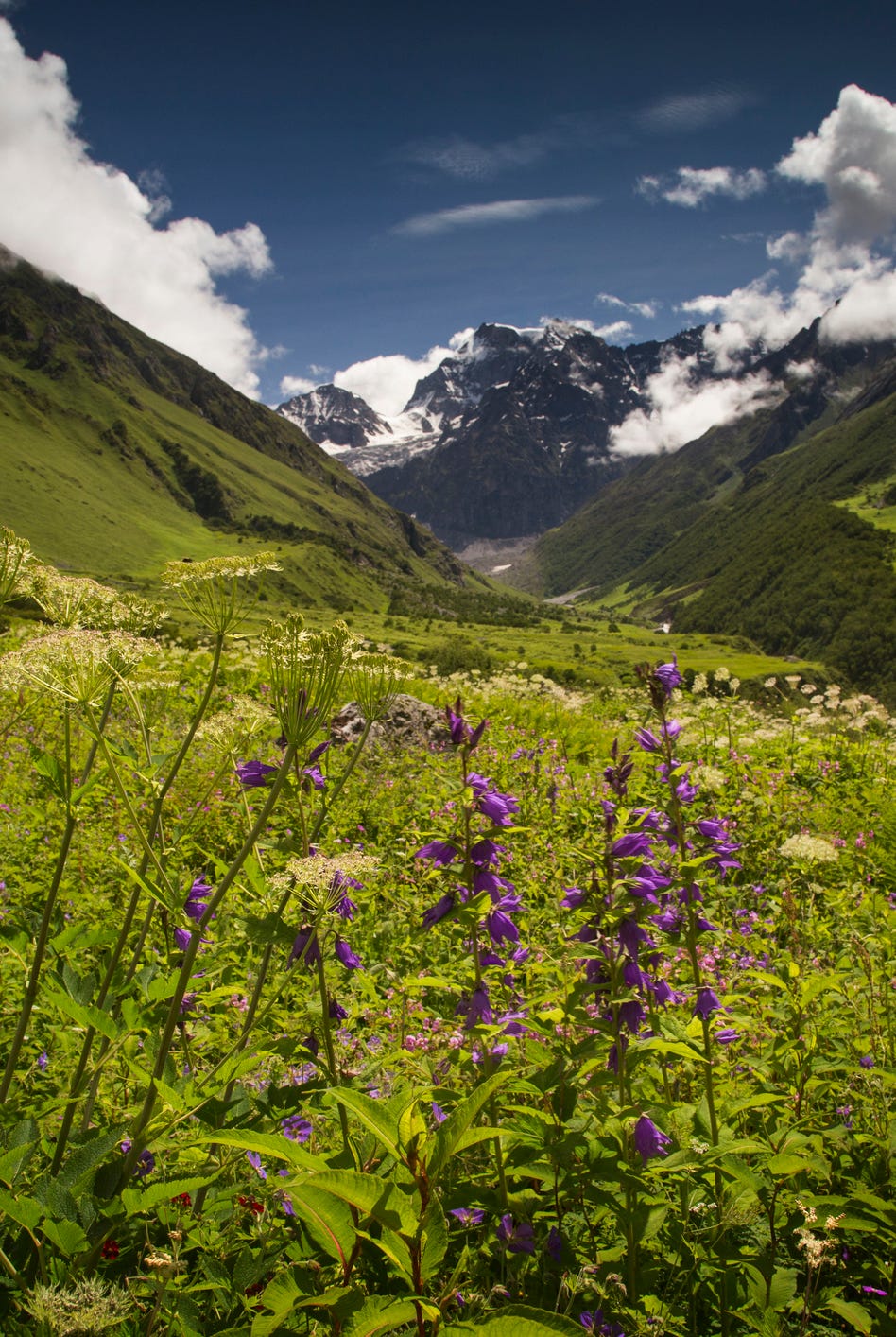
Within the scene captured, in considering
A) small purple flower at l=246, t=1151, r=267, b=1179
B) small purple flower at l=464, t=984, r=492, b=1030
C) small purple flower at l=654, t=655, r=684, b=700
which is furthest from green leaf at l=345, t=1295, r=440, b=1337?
small purple flower at l=654, t=655, r=684, b=700

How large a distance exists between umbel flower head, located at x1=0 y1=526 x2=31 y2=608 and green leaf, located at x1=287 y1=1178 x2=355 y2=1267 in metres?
2.66

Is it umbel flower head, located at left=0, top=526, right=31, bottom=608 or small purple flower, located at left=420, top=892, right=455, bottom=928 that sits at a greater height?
umbel flower head, located at left=0, top=526, right=31, bottom=608

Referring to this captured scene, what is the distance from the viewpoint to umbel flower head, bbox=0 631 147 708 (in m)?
2.66

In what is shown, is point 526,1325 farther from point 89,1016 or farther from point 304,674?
point 304,674

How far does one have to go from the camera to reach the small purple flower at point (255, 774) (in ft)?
11.0

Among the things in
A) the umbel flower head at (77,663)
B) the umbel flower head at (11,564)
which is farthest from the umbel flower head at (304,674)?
the umbel flower head at (11,564)

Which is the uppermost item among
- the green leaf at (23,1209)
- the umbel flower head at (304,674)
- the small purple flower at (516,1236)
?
the umbel flower head at (304,674)

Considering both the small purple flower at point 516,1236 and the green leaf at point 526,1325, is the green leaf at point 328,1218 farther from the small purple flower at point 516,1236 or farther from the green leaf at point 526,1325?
the small purple flower at point 516,1236

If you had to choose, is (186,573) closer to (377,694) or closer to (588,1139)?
(377,694)

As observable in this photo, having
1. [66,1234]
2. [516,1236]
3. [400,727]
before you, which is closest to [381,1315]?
[66,1234]

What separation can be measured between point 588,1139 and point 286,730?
2075 millimetres

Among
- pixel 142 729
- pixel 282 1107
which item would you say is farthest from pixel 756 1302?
pixel 142 729

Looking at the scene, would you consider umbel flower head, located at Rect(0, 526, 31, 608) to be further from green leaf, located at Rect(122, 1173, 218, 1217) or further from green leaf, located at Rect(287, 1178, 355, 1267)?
green leaf, located at Rect(287, 1178, 355, 1267)

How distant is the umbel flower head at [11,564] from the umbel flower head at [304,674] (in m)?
1.24
